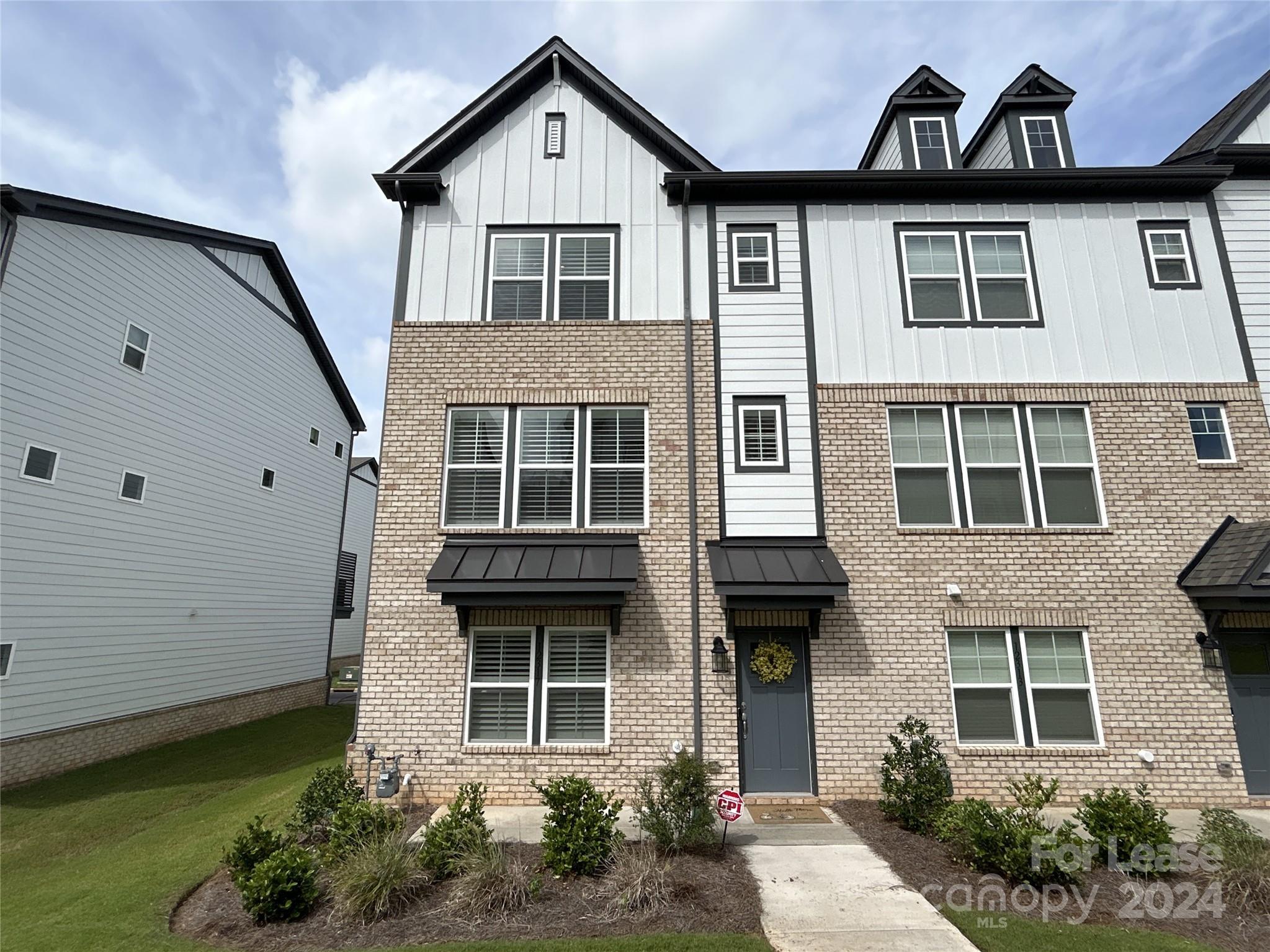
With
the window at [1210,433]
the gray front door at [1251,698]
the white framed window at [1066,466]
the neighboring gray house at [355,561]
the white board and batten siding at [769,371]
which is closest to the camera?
the gray front door at [1251,698]

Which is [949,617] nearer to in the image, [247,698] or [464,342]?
[464,342]

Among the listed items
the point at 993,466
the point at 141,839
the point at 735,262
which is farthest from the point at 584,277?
the point at 141,839

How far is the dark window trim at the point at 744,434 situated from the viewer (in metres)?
9.62

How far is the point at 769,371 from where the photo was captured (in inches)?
392

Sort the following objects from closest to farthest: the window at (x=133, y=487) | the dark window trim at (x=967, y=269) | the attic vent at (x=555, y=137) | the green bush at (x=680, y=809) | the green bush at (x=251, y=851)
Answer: the green bush at (x=251, y=851)
the green bush at (x=680, y=809)
the dark window trim at (x=967, y=269)
the attic vent at (x=555, y=137)
the window at (x=133, y=487)

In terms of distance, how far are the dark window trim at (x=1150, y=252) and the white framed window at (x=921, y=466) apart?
13.7 feet

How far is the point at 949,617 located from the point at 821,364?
4153 millimetres

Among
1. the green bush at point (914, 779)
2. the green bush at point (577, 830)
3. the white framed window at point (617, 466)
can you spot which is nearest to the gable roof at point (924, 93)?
the white framed window at point (617, 466)

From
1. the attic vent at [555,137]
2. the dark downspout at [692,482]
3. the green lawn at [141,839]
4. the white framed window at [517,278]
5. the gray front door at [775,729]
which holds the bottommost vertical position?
the green lawn at [141,839]

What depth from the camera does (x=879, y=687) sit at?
888 centimetres

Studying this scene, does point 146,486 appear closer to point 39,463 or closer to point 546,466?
point 39,463

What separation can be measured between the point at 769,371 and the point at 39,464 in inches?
493

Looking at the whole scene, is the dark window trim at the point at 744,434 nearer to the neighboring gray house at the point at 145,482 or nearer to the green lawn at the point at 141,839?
the green lawn at the point at 141,839

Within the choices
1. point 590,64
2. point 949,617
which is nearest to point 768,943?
point 949,617
